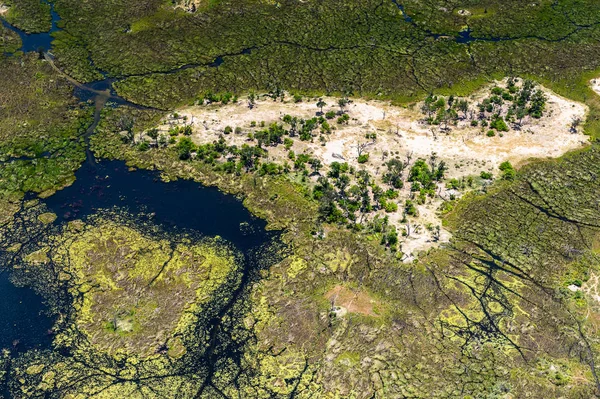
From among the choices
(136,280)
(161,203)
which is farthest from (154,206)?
(136,280)

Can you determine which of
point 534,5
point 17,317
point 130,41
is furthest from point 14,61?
point 534,5

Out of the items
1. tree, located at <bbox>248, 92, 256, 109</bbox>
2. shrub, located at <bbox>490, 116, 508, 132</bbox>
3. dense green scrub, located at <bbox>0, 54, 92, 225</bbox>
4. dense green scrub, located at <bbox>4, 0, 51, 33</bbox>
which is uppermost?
shrub, located at <bbox>490, 116, 508, 132</bbox>

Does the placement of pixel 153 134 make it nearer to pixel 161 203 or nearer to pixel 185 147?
pixel 185 147

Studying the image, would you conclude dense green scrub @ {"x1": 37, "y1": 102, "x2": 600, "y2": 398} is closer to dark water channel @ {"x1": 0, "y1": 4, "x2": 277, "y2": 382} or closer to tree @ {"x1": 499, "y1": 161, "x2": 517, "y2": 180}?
tree @ {"x1": 499, "y1": 161, "x2": 517, "y2": 180}

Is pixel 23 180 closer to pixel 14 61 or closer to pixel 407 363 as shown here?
pixel 14 61

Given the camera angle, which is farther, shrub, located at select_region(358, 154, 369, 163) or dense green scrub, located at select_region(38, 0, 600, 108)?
dense green scrub, located at select_region(38, 0, 600, 108)

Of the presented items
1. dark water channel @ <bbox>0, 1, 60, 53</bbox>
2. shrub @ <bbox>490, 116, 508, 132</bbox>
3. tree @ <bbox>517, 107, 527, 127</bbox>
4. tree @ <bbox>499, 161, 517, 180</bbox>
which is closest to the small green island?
shrub @ <bbox>490, 116, 508, 132</bbox>

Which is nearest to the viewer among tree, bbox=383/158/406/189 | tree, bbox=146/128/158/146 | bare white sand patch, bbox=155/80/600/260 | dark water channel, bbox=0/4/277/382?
dark water channel, bbox=0/4/277/382

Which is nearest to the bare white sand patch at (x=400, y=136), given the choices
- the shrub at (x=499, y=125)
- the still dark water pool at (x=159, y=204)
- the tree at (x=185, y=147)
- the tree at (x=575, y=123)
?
the tree at (x=575, y=123)
